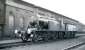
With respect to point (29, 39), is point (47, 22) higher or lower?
higher

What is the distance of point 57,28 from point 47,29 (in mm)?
2452

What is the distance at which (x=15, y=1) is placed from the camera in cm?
816

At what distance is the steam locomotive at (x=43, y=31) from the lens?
10.7 metres

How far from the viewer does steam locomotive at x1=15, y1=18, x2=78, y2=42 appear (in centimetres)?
1074

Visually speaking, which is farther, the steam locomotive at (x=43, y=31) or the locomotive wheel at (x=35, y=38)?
the locomotive wheel at (x=35, y=38)

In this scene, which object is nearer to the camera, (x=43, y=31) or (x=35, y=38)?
(x=35, y=38)

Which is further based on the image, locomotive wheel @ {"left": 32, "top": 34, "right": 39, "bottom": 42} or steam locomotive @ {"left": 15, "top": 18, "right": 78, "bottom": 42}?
locomotive wheel @ {"left": 32, "top": 34, "right": 39, "bottom": 42}

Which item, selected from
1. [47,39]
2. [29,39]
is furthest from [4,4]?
[47,39]

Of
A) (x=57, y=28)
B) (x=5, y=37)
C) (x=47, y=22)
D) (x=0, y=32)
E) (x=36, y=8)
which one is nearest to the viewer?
(x=0, y=32)

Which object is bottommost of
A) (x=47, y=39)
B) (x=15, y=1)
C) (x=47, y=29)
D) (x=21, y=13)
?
(x=47, y=39)

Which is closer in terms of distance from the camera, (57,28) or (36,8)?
(36,8)

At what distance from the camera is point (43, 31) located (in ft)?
40.0

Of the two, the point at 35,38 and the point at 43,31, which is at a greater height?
the point at 43,31

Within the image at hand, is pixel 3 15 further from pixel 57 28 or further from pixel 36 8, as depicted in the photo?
pixel 57 28
